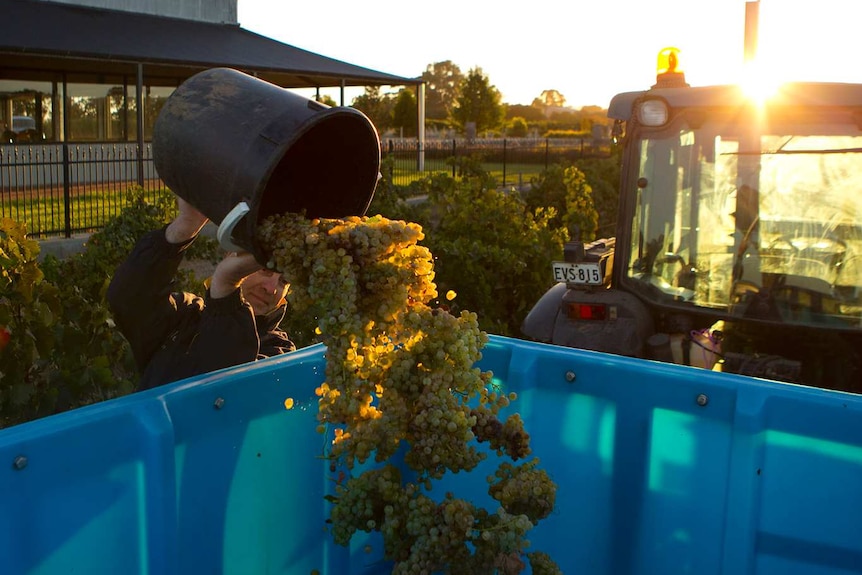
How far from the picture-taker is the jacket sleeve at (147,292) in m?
2.85

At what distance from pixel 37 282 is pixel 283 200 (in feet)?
6.19

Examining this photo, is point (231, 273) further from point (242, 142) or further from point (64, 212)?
point (64, 212)

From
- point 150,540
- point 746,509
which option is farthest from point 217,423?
point 746,509

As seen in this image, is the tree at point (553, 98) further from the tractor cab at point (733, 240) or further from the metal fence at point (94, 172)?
the tractor cab at point (733, 240)

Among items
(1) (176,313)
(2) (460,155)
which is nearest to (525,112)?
(2) (460,155)

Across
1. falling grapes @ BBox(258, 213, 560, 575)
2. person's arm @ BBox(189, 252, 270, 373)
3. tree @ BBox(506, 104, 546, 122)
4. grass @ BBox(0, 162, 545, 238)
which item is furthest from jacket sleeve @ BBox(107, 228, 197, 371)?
tree @ BBox(506, 104, 546, 122)

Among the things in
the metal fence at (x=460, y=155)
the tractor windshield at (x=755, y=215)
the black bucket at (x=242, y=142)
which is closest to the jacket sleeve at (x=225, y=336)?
the black bucket at (x=242, y=142)

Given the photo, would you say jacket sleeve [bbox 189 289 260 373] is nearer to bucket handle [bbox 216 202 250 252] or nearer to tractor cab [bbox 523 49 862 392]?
bucket handle [bbox 216 202 250 252]

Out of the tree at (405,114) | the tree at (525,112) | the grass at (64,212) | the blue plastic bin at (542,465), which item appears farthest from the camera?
the tree at (525,112)

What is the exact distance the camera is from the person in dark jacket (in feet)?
9.31

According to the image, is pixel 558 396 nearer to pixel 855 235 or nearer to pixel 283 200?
pixel 283 200

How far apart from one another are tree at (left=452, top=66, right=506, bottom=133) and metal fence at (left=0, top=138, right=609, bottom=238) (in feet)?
35.8

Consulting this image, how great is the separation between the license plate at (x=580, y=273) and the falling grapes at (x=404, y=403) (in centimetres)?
243

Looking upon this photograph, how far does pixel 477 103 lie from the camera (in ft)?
151
